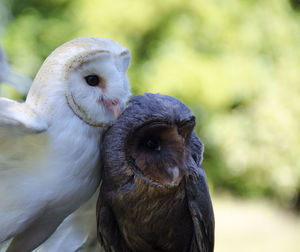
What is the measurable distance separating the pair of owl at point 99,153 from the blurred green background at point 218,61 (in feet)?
9.70

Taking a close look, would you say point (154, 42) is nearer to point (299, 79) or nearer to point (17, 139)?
point (299, 79)

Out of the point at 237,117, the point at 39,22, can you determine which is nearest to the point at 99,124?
the point at 39,22

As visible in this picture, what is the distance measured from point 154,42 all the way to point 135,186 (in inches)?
145

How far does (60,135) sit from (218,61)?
11.6 feet

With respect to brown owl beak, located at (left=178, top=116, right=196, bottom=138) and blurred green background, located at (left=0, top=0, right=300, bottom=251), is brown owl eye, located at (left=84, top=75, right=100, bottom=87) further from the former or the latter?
blurred green background, located at (left=0, top=0, right=300, bottom=251)

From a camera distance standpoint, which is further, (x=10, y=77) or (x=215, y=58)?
(x=215, y=58)

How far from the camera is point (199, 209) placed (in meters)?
1.20

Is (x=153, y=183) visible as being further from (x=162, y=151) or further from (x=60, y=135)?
(x=60, y=135)

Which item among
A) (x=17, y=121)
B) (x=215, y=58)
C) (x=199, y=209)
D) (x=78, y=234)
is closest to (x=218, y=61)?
(x=215, y=58)

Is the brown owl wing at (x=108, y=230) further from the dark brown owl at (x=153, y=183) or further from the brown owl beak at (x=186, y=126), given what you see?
the brown owl beak at (x=186, y=126)

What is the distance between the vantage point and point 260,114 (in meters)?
5.18

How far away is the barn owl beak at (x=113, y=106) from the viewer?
116cm

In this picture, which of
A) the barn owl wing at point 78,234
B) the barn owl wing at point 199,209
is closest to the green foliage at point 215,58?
the barn owl wing at point 78,234

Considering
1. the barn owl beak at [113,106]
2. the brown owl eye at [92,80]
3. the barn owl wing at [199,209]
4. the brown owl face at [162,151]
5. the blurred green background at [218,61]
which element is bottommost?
the blurred green background at [218,61]
